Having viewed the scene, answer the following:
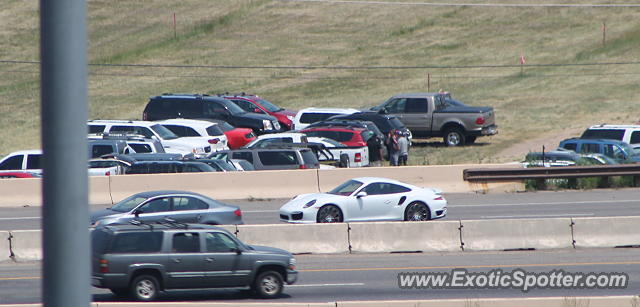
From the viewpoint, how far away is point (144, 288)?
13.1m

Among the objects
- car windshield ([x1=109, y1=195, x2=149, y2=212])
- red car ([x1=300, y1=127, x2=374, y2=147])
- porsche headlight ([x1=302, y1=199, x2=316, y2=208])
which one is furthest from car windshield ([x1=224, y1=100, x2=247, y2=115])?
car windshield ([x1=109, y1=195, x2=149, y2=212])

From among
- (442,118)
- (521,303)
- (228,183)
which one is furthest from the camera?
(442,118)

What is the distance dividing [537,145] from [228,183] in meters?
16.2

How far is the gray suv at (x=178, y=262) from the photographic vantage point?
1304 cm

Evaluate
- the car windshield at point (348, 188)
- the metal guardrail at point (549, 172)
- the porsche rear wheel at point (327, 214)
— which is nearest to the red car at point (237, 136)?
the metal guardrail at point (549, 172)

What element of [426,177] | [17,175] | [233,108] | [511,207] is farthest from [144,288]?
[233,108]

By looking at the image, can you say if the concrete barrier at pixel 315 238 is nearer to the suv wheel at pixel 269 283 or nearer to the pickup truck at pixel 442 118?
the suv wheel at pixel 269 283

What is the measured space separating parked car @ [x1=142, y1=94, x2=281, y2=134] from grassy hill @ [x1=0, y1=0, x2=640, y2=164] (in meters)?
7.02

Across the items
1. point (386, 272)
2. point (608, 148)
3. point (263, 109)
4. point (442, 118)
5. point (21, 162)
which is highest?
point (263, 109)

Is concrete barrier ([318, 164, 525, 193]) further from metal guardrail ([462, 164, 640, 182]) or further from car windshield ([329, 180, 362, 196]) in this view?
car windshield ([329, 180, 362, 196])

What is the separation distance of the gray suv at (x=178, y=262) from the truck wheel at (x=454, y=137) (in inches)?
847

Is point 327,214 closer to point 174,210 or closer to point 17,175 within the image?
point 174,210

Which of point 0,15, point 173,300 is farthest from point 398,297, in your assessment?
point 0,15

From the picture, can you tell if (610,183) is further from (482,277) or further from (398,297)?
(398,297)
